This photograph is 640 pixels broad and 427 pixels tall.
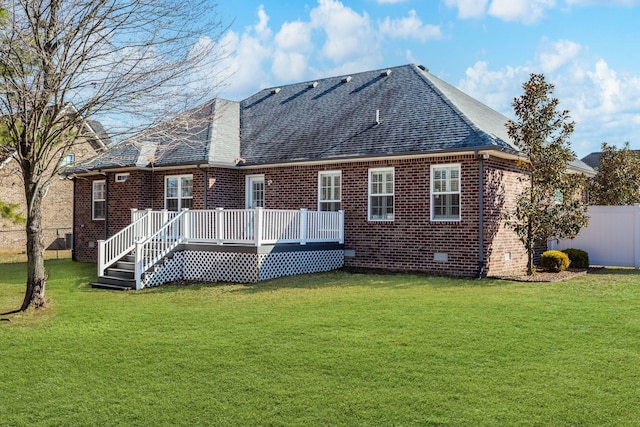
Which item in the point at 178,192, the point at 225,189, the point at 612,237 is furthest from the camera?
the point at 178,192

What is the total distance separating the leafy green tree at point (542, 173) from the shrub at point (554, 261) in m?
0.86

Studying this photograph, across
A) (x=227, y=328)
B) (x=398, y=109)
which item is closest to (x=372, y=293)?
(x=227, y=328)

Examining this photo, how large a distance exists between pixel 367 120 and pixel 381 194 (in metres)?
2.82

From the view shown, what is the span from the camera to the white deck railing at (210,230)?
15195 mm

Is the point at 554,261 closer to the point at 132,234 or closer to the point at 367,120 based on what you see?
the point at 367,120

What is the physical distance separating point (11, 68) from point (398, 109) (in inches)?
441

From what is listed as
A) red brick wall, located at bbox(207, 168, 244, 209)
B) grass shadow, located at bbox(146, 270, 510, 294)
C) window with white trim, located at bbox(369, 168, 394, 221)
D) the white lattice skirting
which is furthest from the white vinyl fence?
red brick wall, located at bbox(207, 168, 244, 209)

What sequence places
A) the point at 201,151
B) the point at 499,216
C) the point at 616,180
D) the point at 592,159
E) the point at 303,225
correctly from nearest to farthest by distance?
the point at 499,216, the point at 303,225, the point at 201,151, the point at 616,180, the point at 592,159

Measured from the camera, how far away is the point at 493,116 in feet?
67.7

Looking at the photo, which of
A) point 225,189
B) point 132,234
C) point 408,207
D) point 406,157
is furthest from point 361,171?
point 132,234

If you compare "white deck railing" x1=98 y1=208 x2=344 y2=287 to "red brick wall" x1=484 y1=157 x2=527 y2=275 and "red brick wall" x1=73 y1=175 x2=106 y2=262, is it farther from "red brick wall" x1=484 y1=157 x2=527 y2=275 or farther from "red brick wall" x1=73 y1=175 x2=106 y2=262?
"red brick wall" x1=73 y1=175 x2=106 y2=262

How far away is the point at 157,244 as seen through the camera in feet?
53.8

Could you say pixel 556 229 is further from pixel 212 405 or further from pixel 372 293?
pixel 212 405

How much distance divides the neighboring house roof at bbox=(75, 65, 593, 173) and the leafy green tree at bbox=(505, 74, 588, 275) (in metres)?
0.74
